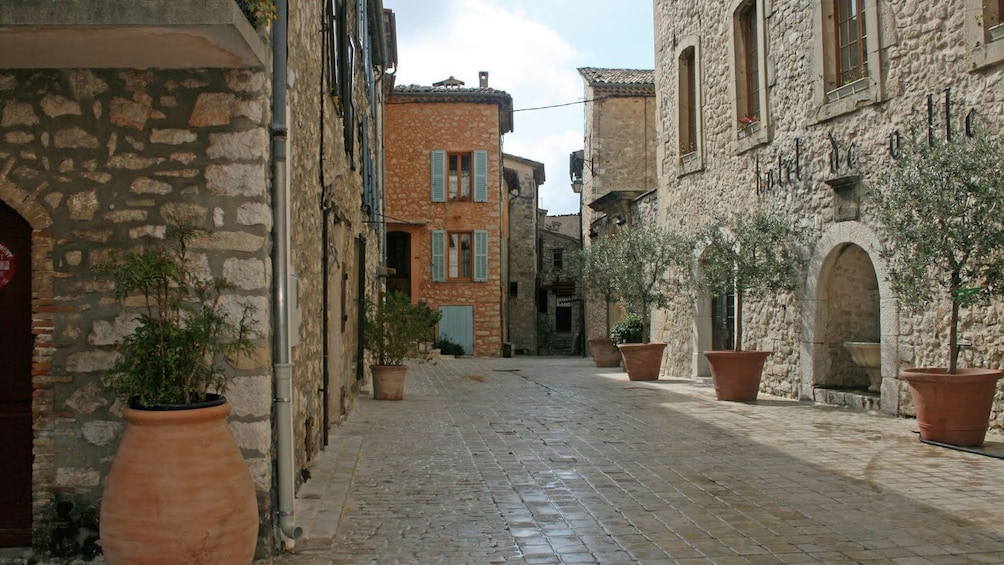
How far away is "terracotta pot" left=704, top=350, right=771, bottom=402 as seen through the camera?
Answer: 10.6 meters

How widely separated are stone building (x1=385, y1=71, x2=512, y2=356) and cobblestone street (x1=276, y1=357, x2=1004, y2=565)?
15276 mm

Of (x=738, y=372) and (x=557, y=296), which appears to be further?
(x=557, y=296)

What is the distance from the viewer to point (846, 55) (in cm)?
1012

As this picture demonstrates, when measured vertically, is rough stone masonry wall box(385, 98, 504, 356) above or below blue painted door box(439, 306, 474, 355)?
above

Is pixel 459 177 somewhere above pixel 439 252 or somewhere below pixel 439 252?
above

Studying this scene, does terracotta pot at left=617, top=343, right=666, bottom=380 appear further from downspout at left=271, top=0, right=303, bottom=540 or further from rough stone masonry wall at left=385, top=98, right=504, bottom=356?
rough stone masonry wall at left=385, top=98, right=504, bottom=356

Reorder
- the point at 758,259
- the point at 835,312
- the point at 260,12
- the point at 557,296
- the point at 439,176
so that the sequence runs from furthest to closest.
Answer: the point at 557,296
the point at 439,176
the point at 758,259
the point at 835,312
the point at 260,12

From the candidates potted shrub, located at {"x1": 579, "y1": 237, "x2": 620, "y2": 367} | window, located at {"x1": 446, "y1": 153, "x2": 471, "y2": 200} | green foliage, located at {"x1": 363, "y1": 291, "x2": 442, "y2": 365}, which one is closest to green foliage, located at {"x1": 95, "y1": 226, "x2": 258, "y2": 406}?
green foliage, located at {"x1": 363, "y1": 291, "x2": 442, "y2": 365}

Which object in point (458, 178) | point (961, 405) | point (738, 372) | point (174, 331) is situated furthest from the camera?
point (458, 178)

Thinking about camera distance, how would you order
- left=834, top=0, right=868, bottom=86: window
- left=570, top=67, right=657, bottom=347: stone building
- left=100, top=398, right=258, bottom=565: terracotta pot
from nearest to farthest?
left=100, top=398, right=258, bottom=565: terracotta pot, left=834, top=0, right=868, bottom=86: window, left=570, top=67, right=657, bottom=347: stone building

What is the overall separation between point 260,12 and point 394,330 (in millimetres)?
7306

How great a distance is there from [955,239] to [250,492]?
5851 millimetres

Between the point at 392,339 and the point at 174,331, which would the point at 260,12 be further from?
the point at 392,339

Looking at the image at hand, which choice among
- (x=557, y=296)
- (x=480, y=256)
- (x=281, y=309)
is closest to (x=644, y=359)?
(x=281, y=309)
